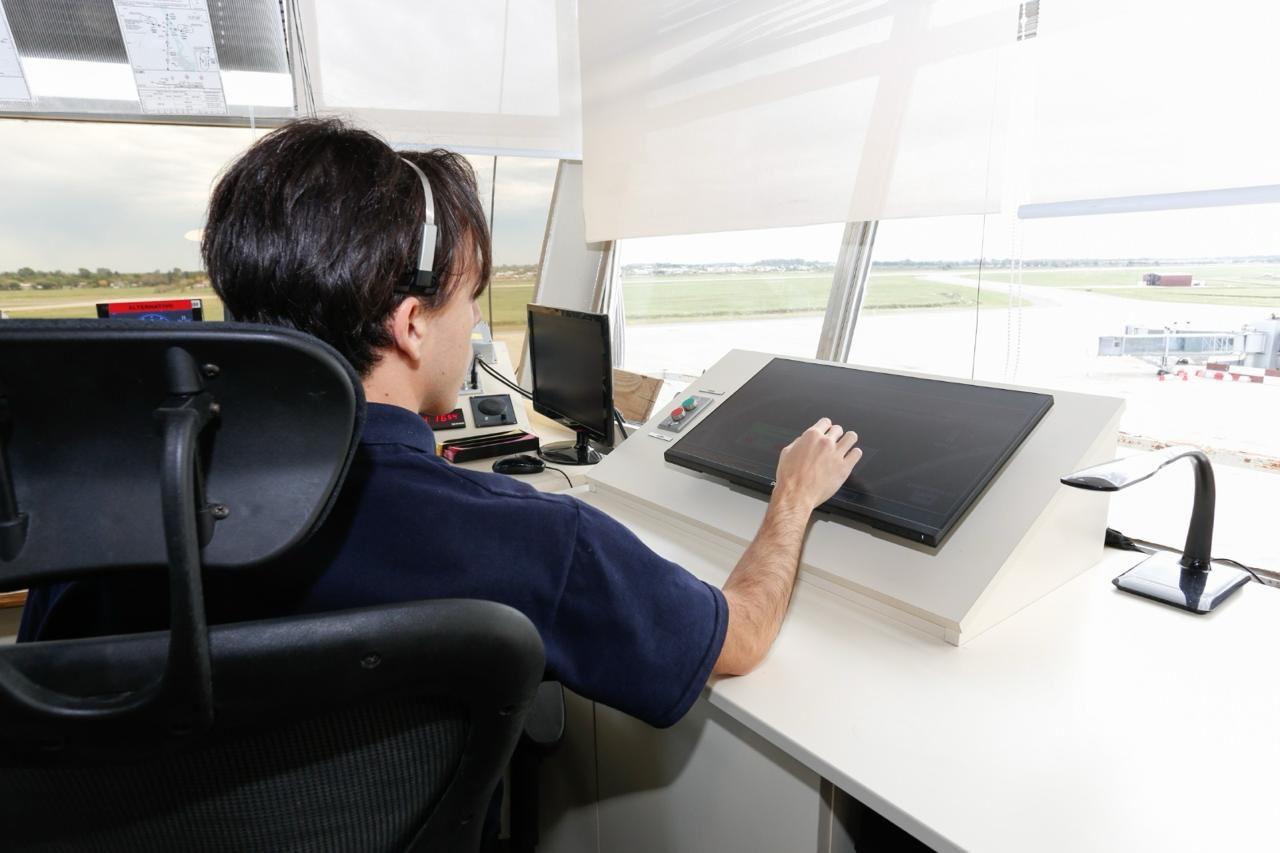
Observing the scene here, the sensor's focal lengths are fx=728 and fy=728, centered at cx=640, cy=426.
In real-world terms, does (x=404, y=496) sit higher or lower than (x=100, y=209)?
lower

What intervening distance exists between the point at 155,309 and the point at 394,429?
5.26 feet

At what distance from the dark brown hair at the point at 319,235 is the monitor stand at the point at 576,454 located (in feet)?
4.52

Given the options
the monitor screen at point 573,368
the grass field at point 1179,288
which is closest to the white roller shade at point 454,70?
the monitor screen at point 573,368

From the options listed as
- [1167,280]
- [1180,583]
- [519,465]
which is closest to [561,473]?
[519,465]

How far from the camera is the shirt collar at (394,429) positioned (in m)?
0.72

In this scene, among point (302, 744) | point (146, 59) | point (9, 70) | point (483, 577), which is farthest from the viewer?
point (146, 59)

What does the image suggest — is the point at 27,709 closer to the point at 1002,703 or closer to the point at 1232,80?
the point at 1002,703

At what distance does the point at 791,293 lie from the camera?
2477mm

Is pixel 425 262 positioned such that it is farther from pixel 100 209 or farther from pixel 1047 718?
pixel 100 209

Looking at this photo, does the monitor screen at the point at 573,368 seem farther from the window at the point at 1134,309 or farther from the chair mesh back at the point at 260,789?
the chair mesh back at the point at 260,789

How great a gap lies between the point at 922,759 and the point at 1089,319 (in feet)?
4.47

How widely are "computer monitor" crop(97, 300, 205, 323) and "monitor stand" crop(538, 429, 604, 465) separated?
1.02 m

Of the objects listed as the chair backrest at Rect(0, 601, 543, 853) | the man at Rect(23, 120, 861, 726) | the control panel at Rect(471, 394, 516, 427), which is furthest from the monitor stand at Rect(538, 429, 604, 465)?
the chair backrest at Rect(0, 601, 543, 853)

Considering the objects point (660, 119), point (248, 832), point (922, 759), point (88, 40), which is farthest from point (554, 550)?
point (88, 40)
